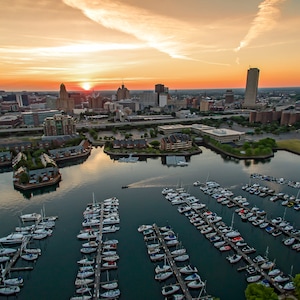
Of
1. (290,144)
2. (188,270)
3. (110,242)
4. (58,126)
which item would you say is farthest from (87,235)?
(290,144)

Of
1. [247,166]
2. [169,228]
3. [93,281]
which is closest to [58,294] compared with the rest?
[93,281]

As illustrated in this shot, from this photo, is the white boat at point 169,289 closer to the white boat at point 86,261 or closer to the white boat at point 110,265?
the white boat at point 110,265

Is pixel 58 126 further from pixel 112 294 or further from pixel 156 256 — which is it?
pixel 112 294

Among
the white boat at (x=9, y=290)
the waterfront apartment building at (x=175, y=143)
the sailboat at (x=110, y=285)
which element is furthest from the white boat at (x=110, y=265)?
the waterfront apartment building at (x=175, y=143)

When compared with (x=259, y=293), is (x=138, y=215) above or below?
below

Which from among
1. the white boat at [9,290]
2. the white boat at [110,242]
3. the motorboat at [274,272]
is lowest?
the white boat at [9,290]

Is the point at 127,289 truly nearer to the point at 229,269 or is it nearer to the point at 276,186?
the point at 229,269

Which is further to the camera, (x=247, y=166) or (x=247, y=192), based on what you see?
(x=247, y=166)
